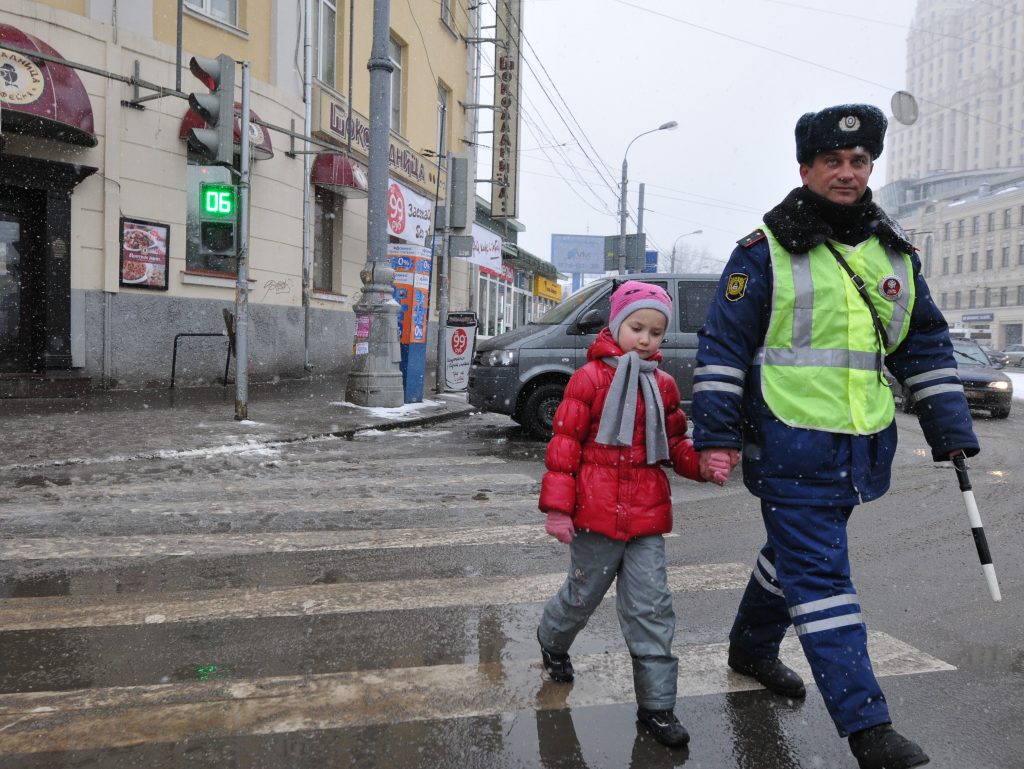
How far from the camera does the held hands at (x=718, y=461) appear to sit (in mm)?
2496

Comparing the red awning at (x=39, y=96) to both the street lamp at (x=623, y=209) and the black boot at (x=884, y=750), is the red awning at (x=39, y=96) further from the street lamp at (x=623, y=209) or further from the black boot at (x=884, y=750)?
the street lamp at (x=623, y=209)

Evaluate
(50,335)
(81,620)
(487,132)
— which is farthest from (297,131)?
(81,620)

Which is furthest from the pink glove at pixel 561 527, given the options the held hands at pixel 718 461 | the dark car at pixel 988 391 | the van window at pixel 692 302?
the dark car at pixel 988 391

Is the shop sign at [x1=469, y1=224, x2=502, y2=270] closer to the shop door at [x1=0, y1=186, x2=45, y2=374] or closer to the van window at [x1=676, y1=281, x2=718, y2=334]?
the shop door at [x1=0, y1=186, x2=45, y2=374]

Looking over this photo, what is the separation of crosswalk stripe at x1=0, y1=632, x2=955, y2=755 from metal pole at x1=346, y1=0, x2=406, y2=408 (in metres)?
8.49

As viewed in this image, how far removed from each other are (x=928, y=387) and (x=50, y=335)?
11747 millimetres

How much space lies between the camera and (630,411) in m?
2.69

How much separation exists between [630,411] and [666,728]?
1.01 m

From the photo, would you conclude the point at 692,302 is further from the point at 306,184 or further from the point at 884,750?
the point at 306,184

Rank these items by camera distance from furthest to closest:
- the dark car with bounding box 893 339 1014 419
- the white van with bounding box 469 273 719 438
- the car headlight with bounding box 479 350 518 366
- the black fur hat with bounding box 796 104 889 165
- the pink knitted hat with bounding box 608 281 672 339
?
the dark car with bounding box 893 339 1014 419 < the car headlight with bounding box 479 350 518 366 < the white van with bounding box 469 273 719 438 < the pink knitted hat with bounding box 608 281 672 339 < the black fur hat with bounding box 796 104 889 165

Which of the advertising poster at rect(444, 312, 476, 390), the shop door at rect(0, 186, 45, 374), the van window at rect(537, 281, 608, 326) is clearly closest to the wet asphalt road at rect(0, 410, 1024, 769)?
the van window at rect(537, 281, 608, 326)

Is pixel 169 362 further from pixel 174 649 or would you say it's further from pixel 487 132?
pixel 487 132

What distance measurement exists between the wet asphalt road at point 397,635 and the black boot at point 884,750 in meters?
0.22

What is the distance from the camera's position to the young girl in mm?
2635
